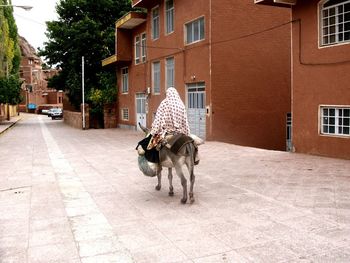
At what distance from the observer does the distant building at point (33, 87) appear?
81.1 metres

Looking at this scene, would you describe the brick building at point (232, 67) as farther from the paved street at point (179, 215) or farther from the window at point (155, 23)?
the paved street at point (179, 215)

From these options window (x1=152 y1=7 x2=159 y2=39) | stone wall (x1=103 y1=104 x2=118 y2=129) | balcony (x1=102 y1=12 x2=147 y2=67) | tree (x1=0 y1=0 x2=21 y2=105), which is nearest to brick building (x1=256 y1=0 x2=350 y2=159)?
window (x1=152 y1=7 x2=159 y2=39)

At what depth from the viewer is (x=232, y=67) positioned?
1922cm

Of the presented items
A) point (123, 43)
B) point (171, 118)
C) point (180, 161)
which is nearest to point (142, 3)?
point (123, 43)

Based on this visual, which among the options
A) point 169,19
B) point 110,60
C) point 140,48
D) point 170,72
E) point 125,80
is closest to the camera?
point 169,19

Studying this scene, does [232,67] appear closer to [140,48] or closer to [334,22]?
[334,22]

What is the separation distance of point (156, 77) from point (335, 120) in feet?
46.1

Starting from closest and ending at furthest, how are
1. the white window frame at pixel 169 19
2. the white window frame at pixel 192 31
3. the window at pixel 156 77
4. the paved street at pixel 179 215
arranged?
the paved street at pixel 179 215
the white window frame at pixel 192 31
the white window frame at pixel 169 19
the window at pixel 156 77

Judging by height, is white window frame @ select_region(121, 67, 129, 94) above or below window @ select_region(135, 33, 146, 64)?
below

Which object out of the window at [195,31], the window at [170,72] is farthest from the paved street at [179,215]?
the window at [170,72]

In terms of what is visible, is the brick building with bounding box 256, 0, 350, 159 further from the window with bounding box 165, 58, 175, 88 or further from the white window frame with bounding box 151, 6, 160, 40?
the white window frame with bounding box 151, 6, 160, 40

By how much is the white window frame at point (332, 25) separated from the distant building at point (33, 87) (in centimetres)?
7139

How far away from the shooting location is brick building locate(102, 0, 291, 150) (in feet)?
62.0

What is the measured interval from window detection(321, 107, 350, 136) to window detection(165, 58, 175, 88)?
413 inches
